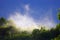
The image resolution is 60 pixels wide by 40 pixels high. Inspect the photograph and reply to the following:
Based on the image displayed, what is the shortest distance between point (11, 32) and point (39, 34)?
10.9 ft

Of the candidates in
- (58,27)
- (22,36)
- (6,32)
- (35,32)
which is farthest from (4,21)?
(58,27)

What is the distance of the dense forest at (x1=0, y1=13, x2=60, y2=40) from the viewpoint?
16.4 meters

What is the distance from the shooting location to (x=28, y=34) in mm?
17812

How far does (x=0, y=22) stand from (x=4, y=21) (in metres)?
0.39

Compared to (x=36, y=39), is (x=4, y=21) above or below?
above

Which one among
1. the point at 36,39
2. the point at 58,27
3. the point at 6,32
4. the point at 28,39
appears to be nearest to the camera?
the point at 58,27

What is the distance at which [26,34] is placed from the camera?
18047mm

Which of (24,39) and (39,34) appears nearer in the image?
(39,34)

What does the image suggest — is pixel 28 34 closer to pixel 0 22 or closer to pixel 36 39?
pixel 36 39

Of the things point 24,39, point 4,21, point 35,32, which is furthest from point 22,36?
point 4,21

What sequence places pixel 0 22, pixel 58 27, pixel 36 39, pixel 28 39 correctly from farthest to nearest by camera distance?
pixel 0 22
pixel 28 39
pixel 36 39
pixel 58 27

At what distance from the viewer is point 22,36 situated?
18.0 metres

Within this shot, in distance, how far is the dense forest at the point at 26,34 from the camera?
53.9 feet

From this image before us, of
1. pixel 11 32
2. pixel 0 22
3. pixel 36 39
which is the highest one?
pixel 0 22
